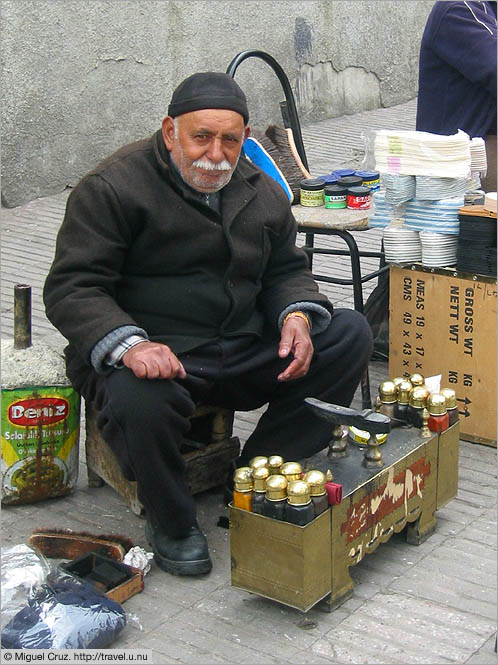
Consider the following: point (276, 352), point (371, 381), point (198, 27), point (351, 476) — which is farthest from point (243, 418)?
point (198, 27)

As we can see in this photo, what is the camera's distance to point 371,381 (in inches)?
177

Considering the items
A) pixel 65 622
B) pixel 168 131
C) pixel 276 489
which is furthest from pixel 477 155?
pixel 65 622

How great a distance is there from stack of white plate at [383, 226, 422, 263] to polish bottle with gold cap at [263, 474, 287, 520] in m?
1.49

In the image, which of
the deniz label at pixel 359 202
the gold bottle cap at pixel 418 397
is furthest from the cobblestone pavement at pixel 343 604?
the deniz label at pixel 359 202

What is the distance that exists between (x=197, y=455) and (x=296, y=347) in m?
0.51

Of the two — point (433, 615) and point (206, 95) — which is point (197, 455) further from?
point (206, 95)

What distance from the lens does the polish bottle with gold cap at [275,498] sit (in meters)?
2.76

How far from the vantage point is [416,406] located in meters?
3.33

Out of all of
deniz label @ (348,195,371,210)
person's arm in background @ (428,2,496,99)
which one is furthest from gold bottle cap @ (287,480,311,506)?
person's arm in background @ (428,2,496,99)

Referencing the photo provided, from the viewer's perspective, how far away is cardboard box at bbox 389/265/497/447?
3.91 meters

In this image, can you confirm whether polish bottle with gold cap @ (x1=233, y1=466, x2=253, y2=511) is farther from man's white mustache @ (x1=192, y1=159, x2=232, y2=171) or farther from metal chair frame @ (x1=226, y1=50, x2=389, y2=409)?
metal chair frame @ (x1=226, y1=50, x2=389, y2=409)

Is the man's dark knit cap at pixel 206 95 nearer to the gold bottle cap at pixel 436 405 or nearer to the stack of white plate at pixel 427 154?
the stack of white plate at pixel 427 154

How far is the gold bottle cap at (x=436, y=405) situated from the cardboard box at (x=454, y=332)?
2.13ft

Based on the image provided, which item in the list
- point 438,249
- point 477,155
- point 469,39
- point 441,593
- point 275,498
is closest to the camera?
point 275,498
